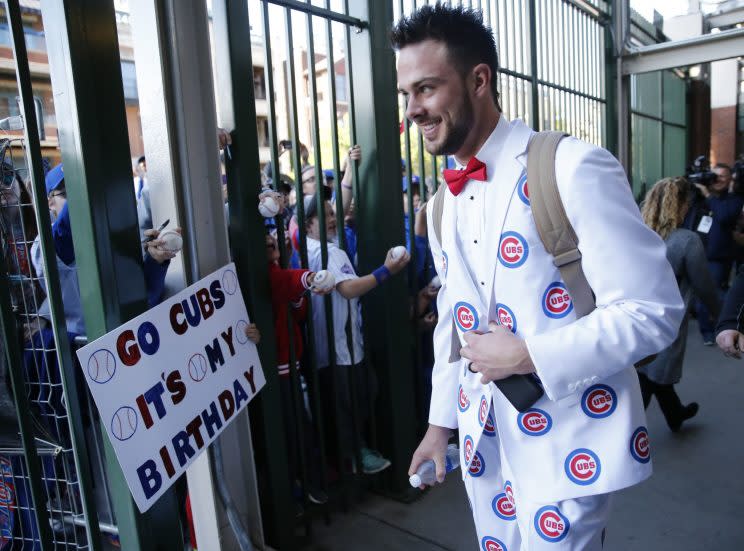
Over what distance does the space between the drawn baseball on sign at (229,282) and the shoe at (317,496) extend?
4.15 feet

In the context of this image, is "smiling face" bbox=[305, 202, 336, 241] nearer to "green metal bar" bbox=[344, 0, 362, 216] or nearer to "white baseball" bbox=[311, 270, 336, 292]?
"green metal bar" bbox=[344, 0, 362, 216]

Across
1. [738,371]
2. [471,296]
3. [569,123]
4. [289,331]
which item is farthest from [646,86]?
[471,296]

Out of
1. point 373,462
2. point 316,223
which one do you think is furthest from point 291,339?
point 373,462

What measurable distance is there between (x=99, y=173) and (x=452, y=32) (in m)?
1.06

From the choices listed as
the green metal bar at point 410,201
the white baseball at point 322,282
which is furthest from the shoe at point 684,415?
the white baseball at point 322,282

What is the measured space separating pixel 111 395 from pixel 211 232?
0.96 meters

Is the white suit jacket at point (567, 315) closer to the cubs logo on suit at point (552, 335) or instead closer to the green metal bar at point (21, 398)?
the cubs logo on suit at point (552, 335)

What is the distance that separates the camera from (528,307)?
53.4 inches

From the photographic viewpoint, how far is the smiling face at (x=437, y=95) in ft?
4.75

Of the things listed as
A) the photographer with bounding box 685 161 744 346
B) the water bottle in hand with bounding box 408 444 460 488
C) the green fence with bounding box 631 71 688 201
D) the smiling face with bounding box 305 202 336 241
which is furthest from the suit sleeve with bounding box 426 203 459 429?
the green fence with bounding box 631 71 688 201

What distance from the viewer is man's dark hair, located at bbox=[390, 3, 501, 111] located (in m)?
1.45

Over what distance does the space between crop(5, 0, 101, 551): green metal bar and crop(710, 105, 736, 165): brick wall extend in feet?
54.1

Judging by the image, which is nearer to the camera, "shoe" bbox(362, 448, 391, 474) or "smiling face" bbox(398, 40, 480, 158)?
"smiling face" bbox(398, 40, 480, 158)

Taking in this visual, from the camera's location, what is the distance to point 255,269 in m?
2.53
